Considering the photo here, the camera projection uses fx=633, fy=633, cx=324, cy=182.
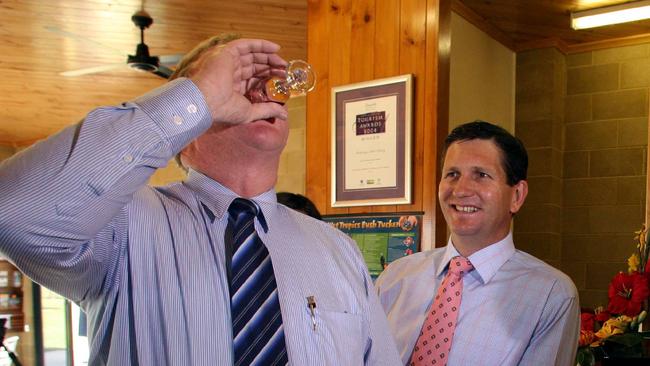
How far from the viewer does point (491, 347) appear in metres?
1.81

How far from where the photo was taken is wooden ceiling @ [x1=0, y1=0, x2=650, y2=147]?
4.05 m

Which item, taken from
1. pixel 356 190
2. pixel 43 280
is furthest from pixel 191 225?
pixel 356 190

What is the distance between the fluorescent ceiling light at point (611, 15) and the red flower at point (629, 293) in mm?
2617

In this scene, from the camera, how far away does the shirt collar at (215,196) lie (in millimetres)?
1168

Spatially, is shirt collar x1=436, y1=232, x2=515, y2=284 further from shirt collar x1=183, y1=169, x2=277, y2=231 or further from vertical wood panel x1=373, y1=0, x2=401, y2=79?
vertical wood panel x1=373, y1=0, x2=401, y2=79

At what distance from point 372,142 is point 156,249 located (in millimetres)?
2090

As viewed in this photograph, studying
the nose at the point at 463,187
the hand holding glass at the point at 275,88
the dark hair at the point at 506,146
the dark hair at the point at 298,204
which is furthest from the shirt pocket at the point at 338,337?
the dark hair at the point at 298,204

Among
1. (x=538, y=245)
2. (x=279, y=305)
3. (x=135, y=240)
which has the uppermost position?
(x=135, y=240)

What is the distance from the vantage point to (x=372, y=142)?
305 centimetres

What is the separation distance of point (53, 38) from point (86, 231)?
4.40m

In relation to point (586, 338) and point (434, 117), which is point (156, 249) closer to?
point (586, 338)

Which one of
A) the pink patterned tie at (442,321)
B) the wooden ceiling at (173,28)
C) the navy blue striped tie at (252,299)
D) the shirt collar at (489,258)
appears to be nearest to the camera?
the navy blue striped tie at (252,299)

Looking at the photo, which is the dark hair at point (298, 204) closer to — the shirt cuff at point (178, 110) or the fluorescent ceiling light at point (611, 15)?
the shirt cuff at point (178, 110)

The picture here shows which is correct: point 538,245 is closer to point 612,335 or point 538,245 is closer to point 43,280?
point 612,335
